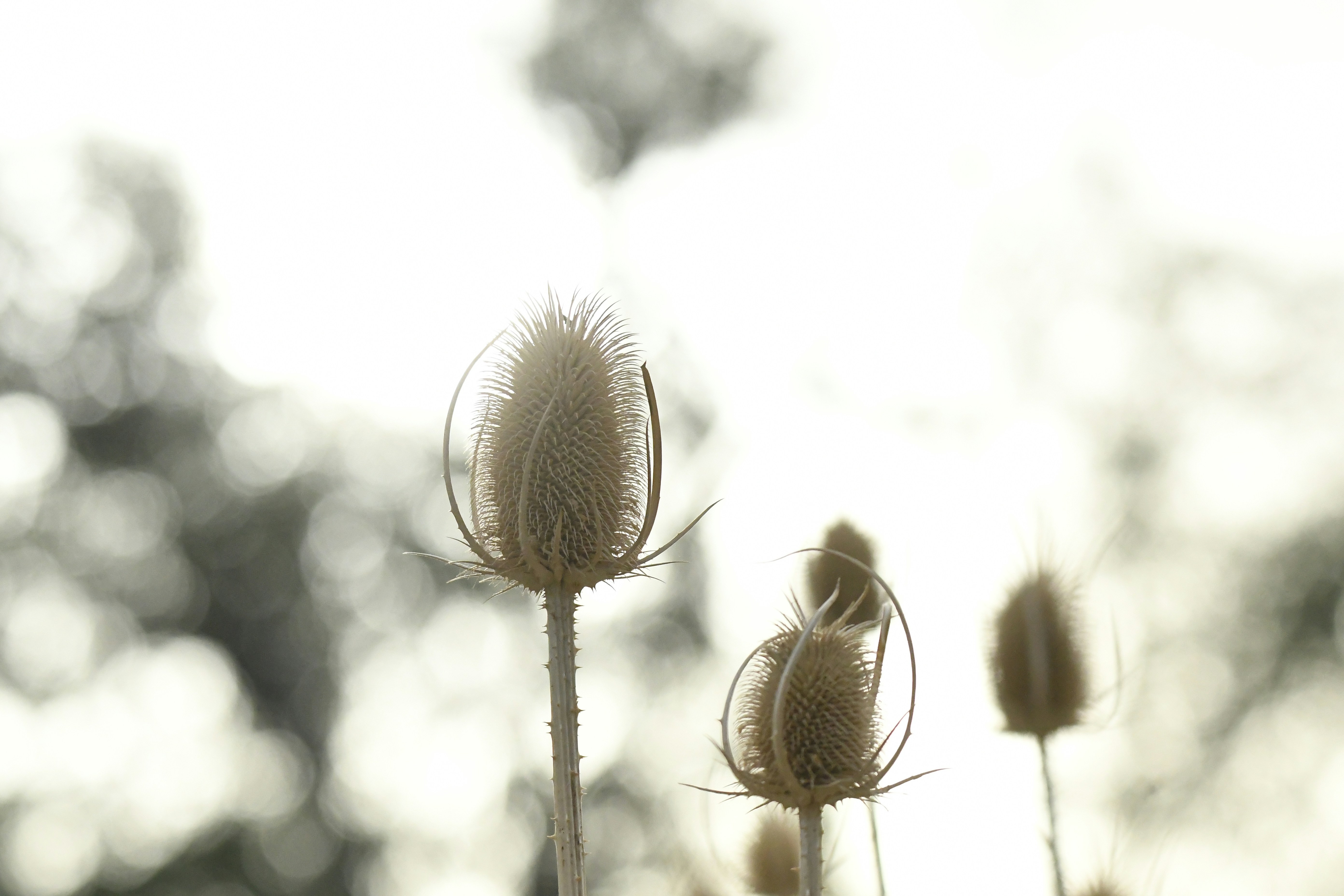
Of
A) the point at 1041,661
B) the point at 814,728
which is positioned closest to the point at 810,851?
the point at 814,728

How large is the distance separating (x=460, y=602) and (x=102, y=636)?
18.1 feet

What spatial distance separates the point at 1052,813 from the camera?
14.4 feet

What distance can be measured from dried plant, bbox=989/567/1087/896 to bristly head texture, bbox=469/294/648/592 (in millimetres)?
2462

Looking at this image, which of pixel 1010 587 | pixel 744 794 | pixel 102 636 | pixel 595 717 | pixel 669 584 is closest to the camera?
pixel 744 794

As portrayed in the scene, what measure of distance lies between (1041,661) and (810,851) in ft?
7.69

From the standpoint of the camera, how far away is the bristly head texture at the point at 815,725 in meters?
3.05

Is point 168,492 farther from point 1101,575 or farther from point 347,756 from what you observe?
point 1101,575

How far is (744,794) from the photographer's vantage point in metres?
3.05

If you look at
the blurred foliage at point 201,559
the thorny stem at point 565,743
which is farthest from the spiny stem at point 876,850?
the blurred foliage at point 201,559

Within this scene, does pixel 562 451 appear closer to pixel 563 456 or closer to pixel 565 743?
pixel 563 456

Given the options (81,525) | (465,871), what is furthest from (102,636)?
(465,871)

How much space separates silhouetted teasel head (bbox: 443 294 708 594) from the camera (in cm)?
304

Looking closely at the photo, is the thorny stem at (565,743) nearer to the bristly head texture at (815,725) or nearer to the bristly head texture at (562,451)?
the bristly head texture at (562,451)

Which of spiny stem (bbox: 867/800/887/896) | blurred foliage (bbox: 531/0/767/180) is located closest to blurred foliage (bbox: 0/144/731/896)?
blurred foliage (bbox: 531/0/767/180)
